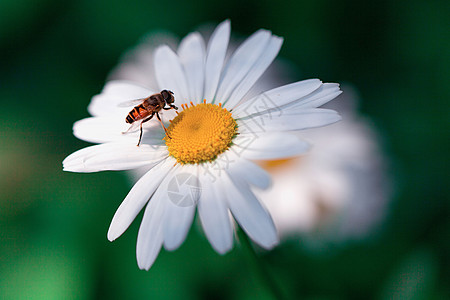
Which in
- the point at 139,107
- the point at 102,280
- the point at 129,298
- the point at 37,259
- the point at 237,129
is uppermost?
the point at 139,107

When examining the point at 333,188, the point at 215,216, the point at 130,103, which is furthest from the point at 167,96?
the point at 333,188

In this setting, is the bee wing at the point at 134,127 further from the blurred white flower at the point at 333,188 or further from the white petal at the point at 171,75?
the blurred white flower at the point at 333,188

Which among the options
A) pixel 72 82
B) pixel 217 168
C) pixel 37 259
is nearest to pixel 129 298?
pixel 37 259

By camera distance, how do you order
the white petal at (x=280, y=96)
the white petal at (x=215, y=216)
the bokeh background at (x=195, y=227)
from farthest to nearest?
1. the bokeh background at (x=195, y=227)
2. the white petal at (x=280, y=96)
3. the white petal at (x=215, y=216)

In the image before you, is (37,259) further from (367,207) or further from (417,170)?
(417,170)

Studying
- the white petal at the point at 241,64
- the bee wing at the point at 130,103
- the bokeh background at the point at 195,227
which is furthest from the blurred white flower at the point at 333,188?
the bee wing at the point at 130,103

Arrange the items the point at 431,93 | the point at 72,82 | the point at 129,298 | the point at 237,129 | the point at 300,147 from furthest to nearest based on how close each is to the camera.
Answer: the point at 72,82 < the point at 431,93 < the point at 129,298 < the point at 237,129 < the point at 300,147

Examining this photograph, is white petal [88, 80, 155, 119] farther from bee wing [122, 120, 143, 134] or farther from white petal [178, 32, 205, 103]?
white petal [178, 32, 205, 103]
